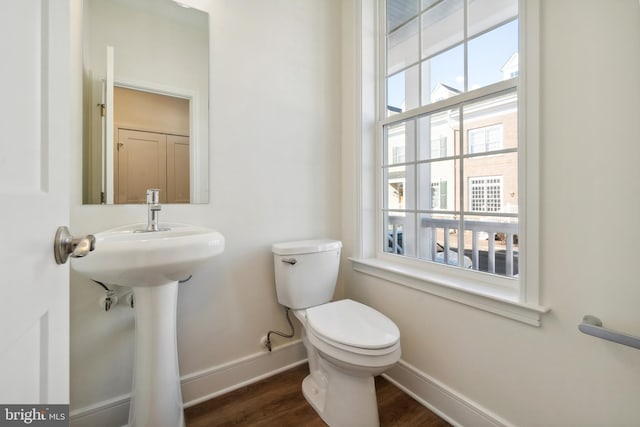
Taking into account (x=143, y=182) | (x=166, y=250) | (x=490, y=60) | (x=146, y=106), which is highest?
(x=490, y=60)

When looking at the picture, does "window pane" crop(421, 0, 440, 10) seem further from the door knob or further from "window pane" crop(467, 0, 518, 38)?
the door knob

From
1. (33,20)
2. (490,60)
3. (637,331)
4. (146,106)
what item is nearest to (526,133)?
(490,60)

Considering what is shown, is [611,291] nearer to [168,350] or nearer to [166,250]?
[166,250]

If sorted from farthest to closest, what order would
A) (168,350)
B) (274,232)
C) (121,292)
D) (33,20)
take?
(274,232) → (121,292) → (168,350) → (33,20)

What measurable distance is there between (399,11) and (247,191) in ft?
4.69

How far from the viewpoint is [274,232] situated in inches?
64.1

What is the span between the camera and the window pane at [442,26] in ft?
4.60

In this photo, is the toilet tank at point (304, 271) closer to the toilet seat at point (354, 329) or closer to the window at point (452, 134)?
the toilet seat at point (354, 329)

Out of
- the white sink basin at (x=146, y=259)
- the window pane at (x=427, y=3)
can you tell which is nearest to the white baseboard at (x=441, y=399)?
the white sink basin at (x=146, y=259)

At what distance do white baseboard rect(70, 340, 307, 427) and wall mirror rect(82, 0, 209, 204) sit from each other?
884 millimetres

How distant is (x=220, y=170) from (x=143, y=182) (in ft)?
1.15

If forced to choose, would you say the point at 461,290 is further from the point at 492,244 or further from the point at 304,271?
the point at 304,271

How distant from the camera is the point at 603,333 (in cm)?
82

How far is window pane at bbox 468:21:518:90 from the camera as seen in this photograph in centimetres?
119
